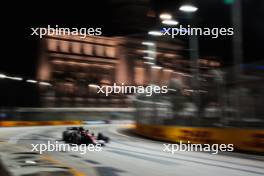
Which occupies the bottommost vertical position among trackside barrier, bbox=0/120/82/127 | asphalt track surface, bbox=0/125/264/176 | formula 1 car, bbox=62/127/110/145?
trackside barrier, bbox=0/120/82/127

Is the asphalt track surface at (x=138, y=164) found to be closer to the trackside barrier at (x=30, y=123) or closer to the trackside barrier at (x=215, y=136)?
the trackside barrier at (x=215, y=136)

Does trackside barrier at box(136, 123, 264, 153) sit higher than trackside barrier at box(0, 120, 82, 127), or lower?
higher

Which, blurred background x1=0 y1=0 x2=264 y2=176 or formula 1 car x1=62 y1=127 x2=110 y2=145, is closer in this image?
blurred background x1=0 y1=0 x2=264 y2=176

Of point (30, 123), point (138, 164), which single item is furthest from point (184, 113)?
point (30, 123)

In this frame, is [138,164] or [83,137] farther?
[83,137]

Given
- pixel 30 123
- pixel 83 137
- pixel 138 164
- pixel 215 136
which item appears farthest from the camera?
pixel 30 123

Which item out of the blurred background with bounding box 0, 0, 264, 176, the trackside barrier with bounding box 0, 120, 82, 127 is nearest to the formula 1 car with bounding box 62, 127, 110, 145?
the blurred background with bounding box 0, 0, 264, 176

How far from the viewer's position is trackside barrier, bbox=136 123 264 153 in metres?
15.5

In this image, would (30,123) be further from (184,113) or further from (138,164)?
(138,164)

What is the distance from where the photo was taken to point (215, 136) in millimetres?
17750

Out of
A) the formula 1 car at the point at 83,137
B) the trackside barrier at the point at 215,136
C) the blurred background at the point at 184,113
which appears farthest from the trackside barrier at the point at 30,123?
the formula 1 car at the point at 83,137

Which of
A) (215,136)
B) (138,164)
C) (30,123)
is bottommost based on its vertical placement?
(30,123)

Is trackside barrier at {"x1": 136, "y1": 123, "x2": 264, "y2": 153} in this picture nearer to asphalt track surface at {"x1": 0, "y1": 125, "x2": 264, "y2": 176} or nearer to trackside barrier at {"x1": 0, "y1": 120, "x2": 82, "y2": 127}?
asphalt track surface at {"x1": 0, "y1": 125, "x2": 264, "y2": 176}

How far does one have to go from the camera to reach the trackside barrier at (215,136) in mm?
15547
